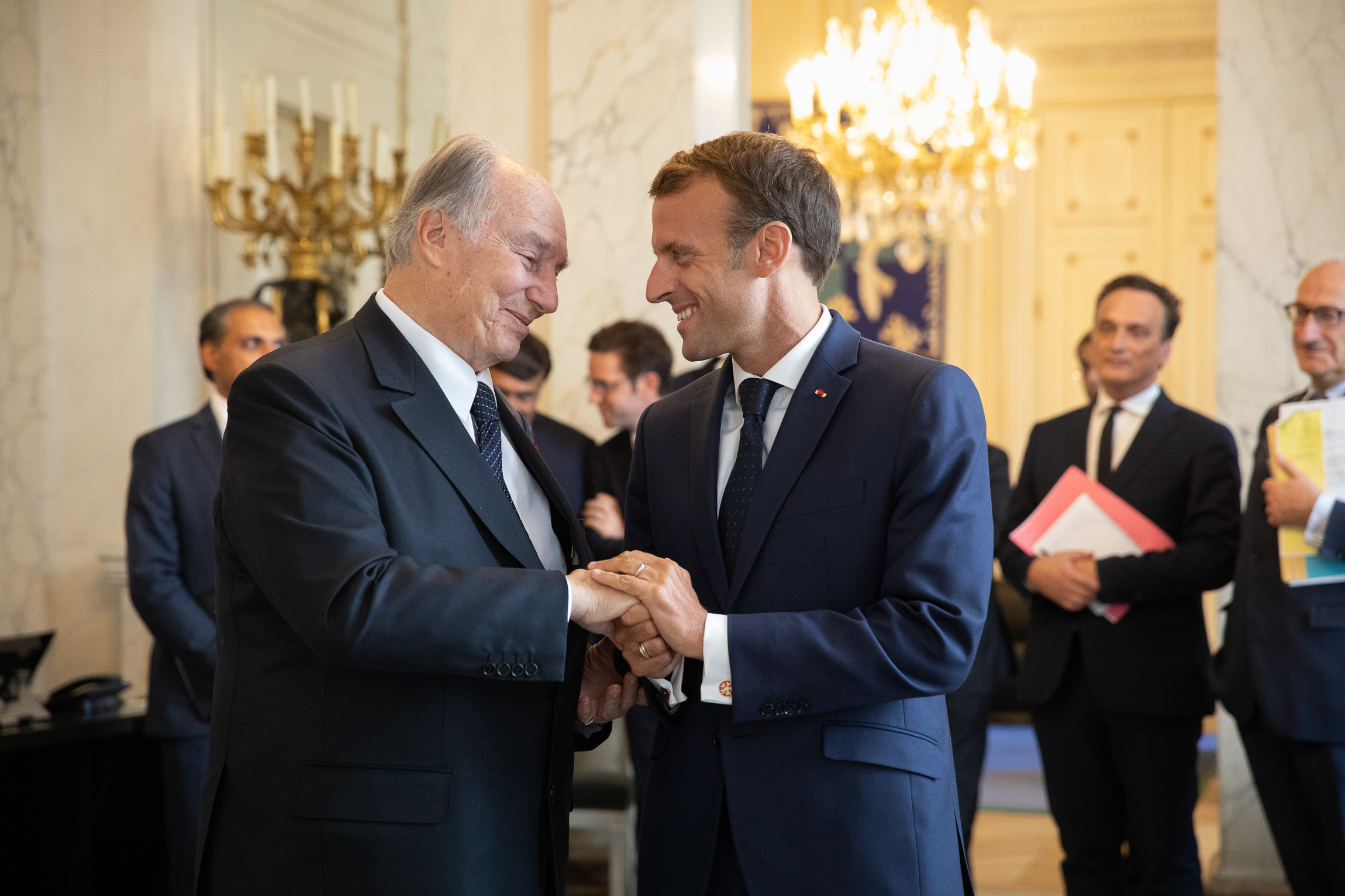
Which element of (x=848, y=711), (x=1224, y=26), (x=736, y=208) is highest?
(x=1224, y=26)

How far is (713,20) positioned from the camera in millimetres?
4359

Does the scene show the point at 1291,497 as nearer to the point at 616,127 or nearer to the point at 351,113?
the point at 616,127

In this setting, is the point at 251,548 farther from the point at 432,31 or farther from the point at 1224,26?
the point at 432,31

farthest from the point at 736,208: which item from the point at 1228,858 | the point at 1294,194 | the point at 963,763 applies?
the point at 1228,858

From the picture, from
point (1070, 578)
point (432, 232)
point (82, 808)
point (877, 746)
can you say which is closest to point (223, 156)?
point (82, 808)

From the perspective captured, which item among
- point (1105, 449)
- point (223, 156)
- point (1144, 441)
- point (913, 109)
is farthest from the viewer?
point (913, 109)

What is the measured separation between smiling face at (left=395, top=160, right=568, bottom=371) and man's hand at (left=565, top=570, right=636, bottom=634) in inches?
17.0

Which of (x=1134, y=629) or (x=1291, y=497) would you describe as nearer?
(x=1291, y=497)

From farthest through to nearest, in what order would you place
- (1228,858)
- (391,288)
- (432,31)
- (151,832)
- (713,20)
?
1. (432,31)
2. (713,20)
3. (1228,858)
4. (151,832)
5. (391,288)

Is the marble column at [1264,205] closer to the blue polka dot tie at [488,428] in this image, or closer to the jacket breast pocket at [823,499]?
the jacket breast pocket at [823,499]

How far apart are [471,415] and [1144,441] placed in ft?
8.06

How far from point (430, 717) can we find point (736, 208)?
0.96 metres

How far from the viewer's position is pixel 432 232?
1992mm

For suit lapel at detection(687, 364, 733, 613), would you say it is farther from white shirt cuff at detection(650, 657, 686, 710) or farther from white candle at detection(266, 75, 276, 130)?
white candle at detection(266, 75, 276, 130)
